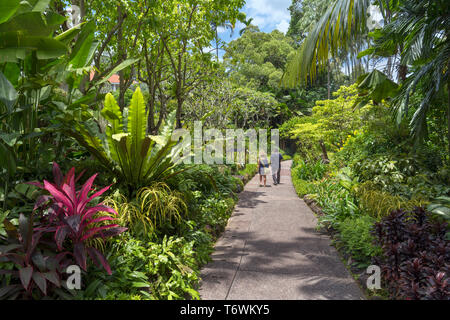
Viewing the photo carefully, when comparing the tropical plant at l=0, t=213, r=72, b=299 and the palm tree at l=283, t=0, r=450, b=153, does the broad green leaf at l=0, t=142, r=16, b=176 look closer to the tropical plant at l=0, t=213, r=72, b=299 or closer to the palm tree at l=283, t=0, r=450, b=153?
the tropical plant at l=0, t=213, r=72, b=299

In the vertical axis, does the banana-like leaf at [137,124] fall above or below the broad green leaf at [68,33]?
below

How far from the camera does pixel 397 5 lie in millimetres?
4742

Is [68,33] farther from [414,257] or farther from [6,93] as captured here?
[414,257]

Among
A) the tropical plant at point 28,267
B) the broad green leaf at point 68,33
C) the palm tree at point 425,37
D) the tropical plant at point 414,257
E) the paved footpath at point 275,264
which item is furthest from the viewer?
the palm tree at point 425,37

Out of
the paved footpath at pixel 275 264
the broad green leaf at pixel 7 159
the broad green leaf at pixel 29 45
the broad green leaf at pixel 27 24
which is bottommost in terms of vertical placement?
the paved footpath at pixel 275 264

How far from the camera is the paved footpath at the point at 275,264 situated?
2800 mm

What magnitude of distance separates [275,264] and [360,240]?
43.4 inches

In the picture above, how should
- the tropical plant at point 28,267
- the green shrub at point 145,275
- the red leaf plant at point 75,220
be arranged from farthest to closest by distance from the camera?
the green shrub at point 145,275 < the red leaf plant at point 75,220 < the tropical plant at point 28,267

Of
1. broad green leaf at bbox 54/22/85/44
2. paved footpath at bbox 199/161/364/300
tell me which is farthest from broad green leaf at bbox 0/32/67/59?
paved footpath at bbox 199/161/364/300

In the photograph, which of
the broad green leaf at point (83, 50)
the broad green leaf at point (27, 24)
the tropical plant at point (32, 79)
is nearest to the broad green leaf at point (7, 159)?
the tropical plant at point (32, 79)

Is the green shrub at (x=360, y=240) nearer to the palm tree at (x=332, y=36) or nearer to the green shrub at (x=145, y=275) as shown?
the green shrub at (x=145, y=275)

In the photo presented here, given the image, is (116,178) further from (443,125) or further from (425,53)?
(443,125)

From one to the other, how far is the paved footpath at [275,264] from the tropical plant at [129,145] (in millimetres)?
1510

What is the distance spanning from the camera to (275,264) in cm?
342
